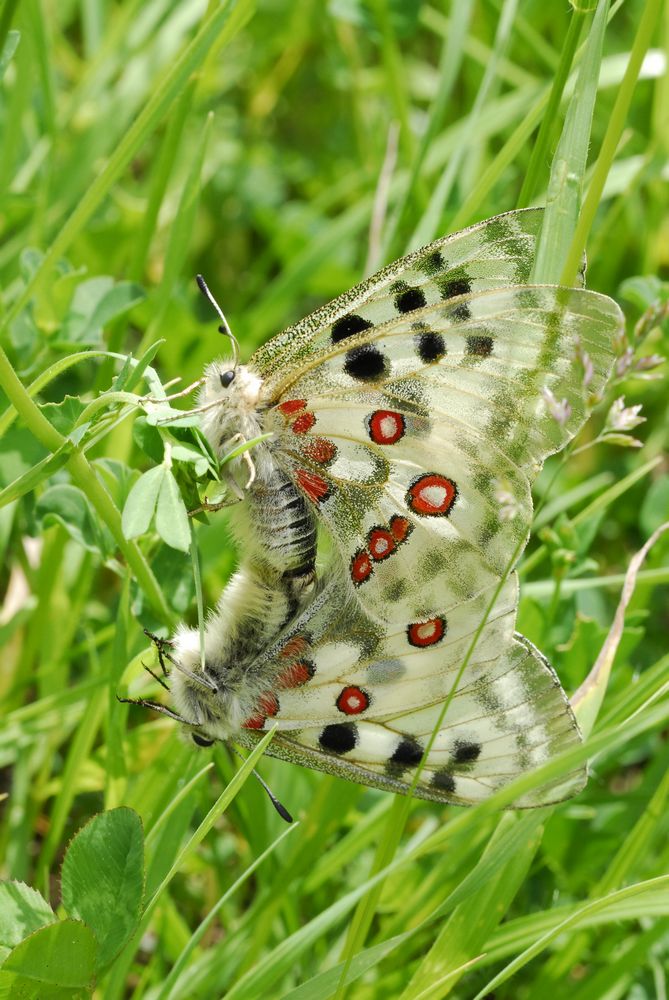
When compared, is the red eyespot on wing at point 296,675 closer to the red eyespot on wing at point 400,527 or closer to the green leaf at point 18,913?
the red eyespot on wing at point 400,527

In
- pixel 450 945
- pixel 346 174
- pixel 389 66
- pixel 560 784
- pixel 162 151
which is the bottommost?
pixel 450 945

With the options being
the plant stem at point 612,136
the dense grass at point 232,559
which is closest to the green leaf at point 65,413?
the dense grass at point 232,559

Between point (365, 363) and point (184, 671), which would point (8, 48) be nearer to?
point (365, 363)

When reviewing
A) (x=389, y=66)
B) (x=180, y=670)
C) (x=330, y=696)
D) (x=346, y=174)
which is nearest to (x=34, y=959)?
(x=180, y=670)

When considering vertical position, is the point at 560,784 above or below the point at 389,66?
below

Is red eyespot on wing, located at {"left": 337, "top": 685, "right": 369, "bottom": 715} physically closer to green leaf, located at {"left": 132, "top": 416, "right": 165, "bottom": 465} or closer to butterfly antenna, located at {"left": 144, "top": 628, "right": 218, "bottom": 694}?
butterfly antenna, located at {"left": 144, "top": 628, "right": 218, "bottom": 694}

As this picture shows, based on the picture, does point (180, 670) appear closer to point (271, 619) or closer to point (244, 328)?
point (271, 619)

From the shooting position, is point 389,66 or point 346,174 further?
point 346,174

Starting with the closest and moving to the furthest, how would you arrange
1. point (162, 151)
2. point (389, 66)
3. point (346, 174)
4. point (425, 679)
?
point (425, 679), point (162, 151), point (389, 66), point (346, 174)
